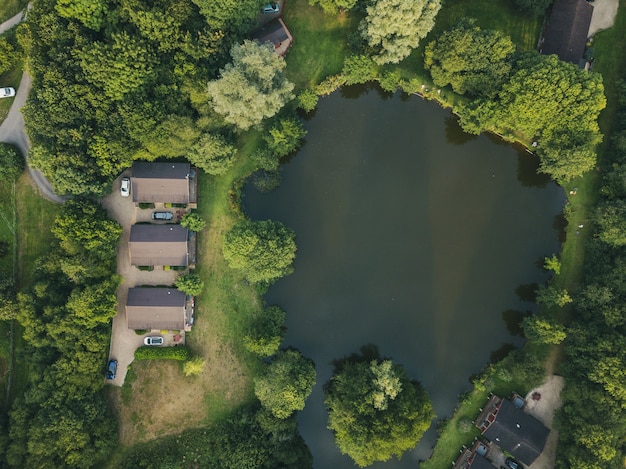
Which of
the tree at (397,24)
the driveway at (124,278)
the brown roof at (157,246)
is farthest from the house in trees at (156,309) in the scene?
the tree at (397,24)

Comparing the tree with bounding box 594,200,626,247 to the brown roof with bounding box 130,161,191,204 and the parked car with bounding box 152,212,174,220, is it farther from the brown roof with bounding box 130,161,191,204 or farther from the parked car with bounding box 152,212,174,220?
the parked car with bounding box 152,212,174,220

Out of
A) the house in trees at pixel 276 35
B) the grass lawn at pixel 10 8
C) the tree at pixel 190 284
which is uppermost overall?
the house in trees at pixel 276 35

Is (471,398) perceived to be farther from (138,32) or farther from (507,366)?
(138,32)

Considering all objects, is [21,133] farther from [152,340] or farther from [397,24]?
[397,24]

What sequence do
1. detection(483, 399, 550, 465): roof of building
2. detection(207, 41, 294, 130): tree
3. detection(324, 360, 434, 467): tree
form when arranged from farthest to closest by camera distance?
detection(483, 399, 550, 465): roof of building
detection(324, 360, 434, 467): tree
detection(207, 41, 294, 130): tree

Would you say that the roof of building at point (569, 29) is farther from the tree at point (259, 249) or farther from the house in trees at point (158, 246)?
the house in trees at point (158, 246)

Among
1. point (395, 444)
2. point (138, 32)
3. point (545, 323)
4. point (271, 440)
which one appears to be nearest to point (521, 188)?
Answer: point (545, 323)

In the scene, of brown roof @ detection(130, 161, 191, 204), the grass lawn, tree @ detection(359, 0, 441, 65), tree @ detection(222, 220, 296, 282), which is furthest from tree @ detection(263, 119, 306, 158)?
the grass lawn
